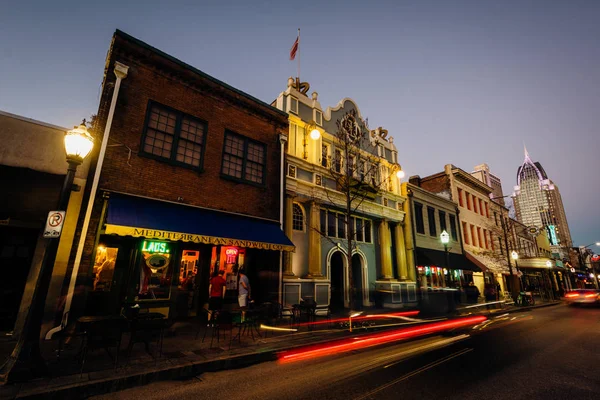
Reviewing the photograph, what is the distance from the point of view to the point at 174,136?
36.0 ft

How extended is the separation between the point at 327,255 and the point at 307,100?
31.0ft

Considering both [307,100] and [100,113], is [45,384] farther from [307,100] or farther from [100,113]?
[307,100]

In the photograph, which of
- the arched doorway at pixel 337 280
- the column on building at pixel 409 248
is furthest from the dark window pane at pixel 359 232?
the column on building at pixel 409 248

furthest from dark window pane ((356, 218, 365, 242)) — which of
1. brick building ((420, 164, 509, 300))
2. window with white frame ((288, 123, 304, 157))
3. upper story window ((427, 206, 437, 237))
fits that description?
brick building ((420, 164, 509, 300))

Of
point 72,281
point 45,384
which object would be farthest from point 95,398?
point 72,281

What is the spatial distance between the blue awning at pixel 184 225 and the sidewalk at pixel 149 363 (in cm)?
308

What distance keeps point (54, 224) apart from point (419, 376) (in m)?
8.05

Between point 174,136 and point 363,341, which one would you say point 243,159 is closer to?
point 174,136

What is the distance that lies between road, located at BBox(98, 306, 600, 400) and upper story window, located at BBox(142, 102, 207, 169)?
798cm

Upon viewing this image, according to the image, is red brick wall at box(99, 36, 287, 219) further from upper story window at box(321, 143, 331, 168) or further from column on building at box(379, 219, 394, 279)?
column on building at box(379, 219, 394, 279)

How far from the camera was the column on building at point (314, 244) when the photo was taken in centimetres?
1425

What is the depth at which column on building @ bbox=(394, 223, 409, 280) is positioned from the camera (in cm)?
1892

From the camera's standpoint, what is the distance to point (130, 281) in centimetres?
915

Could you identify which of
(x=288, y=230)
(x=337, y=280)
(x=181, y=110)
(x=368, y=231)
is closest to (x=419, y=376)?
(x=288, y=230)
